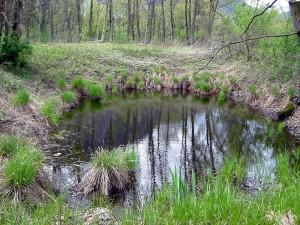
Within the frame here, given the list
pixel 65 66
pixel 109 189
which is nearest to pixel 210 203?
pixel 109 189

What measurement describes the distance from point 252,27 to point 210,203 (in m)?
12.4

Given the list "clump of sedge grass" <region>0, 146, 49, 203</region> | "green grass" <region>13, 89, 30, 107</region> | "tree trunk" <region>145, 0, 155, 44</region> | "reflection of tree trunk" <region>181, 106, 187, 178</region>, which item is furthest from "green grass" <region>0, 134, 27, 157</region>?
"tree trunk" <region>145, 0, 155, 44</region>

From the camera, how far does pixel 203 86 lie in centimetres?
1859

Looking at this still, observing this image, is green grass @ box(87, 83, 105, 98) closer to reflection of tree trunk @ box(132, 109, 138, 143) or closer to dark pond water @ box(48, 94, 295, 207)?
dark pond water @ box(48, 94, 295, 207)

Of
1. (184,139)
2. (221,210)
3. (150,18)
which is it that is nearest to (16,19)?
(184,139)

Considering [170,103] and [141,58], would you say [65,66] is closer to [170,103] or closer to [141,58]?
[170,103]

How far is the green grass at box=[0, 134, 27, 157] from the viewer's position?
693 cm

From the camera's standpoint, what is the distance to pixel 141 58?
23781mm

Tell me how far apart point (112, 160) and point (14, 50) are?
7.91 meters

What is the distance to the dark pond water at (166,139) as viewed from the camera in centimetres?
799

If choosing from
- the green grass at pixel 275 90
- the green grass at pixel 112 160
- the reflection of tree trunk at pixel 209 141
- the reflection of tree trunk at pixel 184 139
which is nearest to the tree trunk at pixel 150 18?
the reflection of tree trunk at pixel 184 139

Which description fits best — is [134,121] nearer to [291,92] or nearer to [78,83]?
[78,83]

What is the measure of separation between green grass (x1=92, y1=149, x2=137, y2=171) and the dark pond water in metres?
0.39

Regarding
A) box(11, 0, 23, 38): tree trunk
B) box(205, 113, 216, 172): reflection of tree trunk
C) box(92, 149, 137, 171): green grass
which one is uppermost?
box(11, 0, 23, 38): tree trunk
